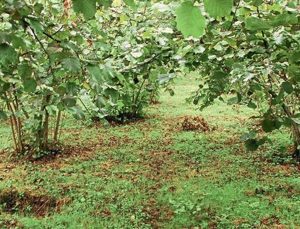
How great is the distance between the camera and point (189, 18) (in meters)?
0.73

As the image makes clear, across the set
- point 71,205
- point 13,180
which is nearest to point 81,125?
point 13,180

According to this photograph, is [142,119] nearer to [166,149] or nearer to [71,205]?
[166,149]

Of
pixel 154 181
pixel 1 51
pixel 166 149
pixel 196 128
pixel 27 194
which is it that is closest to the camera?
pixel 1 51

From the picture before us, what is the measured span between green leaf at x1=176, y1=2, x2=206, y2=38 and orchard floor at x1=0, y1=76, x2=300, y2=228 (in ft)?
12.3

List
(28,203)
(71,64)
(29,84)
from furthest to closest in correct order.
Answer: (28,203) < (29,84) < (71,64)

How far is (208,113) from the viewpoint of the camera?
37.1ft

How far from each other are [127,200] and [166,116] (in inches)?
246

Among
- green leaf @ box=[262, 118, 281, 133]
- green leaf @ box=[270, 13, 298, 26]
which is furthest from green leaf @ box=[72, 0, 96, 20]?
green leaf @ box=[262, 118, 281, 133]

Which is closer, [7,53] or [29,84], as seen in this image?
[7,53]

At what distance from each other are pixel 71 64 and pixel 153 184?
440 cm

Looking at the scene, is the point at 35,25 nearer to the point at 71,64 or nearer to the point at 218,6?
the point at 71,64

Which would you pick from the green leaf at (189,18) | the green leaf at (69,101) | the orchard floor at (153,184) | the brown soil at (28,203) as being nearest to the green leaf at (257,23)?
the green leaf at (189,18)

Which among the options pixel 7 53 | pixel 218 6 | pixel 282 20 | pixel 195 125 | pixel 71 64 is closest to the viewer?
pixel 218 6

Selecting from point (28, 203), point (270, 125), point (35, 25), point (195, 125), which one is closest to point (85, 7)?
point (35, 25)
